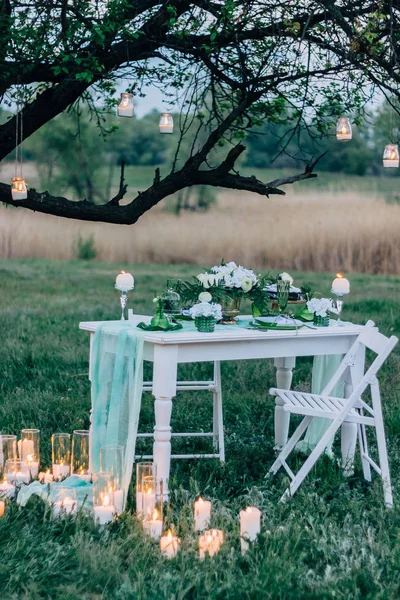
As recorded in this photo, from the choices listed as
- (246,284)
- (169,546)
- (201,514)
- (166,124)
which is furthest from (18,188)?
(169,546)

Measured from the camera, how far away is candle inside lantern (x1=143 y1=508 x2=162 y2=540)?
401cm

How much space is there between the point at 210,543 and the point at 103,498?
66 centimetres

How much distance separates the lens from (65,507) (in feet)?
13.7

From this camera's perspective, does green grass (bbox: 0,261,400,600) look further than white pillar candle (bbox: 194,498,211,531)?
No

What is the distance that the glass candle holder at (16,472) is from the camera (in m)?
4.69

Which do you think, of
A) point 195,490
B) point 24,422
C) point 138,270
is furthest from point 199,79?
point 138,270

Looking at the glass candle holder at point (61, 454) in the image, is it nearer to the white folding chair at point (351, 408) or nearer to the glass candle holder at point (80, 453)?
the glass candle holder at point (80, 453)

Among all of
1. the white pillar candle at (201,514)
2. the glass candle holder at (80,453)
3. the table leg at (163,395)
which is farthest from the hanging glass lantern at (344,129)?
the white pillar candle at (201,514)

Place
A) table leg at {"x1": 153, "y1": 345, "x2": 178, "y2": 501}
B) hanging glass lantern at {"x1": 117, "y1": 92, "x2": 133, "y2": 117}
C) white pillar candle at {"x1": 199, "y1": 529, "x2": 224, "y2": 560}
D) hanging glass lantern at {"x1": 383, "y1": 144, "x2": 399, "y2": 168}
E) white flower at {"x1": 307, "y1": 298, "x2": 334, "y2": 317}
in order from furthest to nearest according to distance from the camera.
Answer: hanging glass lantern at {"x1": 383, "y1": 144, "x2": 399, "y2": 168} < hanging glass lantern at {"x1": 117, "y1": 92, "x2": 133, "y2": 117} < white flower at {"x1": 307, "y1": 298, "x2": 334, "y2": 317} < table leg at {"x1": 153, "y1": 345, "x2": 178, "y2": 501} < white pillar candle at {"x1": 199, "y1": 529, "x2": 224, "y2": 560}

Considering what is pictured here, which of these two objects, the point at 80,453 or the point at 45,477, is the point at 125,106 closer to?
the point at 80,453

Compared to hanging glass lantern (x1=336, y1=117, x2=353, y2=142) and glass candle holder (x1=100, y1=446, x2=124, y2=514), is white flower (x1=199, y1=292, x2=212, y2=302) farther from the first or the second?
hanging glass lantern (x1=336, y1=117, x2=353, y2=142)

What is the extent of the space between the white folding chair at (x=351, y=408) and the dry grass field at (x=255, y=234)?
9.34 m

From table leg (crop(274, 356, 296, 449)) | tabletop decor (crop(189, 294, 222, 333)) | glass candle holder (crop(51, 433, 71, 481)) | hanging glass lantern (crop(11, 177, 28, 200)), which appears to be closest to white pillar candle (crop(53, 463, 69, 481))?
glass candle holder (crop(51, 433, 71, 481))

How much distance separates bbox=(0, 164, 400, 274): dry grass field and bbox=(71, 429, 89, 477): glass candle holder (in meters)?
10.1
